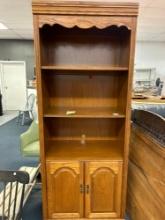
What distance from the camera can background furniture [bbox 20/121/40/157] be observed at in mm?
2678

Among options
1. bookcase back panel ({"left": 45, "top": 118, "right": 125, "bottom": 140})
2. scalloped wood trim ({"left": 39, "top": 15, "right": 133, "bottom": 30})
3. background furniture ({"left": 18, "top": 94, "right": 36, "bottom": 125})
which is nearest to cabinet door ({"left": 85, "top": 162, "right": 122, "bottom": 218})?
bookcase back panel ({"left": 45, "top": 118, "right": 125, "bottom": 140})

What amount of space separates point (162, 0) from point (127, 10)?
2.10m

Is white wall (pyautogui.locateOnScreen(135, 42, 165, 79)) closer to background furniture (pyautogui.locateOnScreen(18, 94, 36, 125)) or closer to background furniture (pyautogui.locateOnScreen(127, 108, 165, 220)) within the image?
background furniture (pyautogui.locateOnScreen(18, 94, 36, 125))

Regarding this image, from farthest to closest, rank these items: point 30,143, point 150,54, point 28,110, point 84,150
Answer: point 150,54
point 28,110
point 30,143
point 84,150

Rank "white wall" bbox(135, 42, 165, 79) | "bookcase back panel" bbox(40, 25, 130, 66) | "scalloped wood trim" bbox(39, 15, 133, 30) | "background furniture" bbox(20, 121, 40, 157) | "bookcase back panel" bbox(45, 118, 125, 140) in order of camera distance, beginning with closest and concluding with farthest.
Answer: "scalloped wood trim" bbox(39, 15, 133, 30) → "bookcase back panel" bbox(40, 25, 130, 66) → "bookcase back panel" bbox(45, 118, 125, 140) → "background furniture" bbox(20, 121, 40, 157) → "white wall" bbox(135, 42, 165, 79)

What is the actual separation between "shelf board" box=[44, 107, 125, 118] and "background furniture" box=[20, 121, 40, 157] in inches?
37.6

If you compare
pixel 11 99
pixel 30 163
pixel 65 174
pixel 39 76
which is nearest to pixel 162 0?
pixel 39 76

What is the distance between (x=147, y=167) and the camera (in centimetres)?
166

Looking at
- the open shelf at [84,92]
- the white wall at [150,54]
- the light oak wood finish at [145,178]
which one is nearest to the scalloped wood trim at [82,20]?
the open shelf at [84,92]

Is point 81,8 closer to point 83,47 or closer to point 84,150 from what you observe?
point 83,47

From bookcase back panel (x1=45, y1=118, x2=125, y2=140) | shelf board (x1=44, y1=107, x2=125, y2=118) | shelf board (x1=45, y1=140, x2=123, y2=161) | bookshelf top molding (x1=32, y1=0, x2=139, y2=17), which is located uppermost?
bookshelf top molding (x1=32, y1=0, x2=139, y2=17)

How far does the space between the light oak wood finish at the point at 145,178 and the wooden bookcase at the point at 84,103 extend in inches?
5.8

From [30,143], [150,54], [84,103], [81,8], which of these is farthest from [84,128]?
[150,54]

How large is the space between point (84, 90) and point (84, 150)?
0.63m
